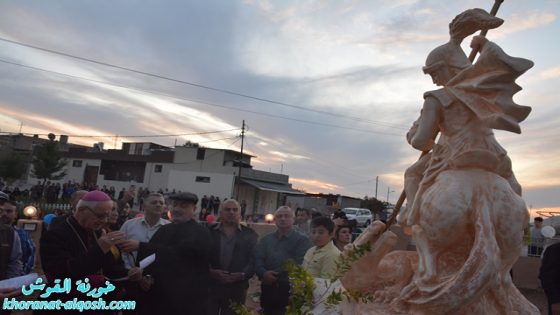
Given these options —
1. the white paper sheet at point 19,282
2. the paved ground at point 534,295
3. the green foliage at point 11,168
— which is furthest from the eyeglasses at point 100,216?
the green foliage at point 11,168

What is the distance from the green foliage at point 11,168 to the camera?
32812mm

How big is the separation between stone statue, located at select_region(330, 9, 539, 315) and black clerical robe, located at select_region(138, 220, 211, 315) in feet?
5.04

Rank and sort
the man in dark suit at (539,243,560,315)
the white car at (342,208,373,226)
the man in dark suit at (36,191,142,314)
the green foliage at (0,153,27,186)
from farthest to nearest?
1. the green foliage at (0,153,27,186)
2. the white car at (342,208,373,226)
3. the man in dark suit at (539,243,560,315)
4. the man in dark suit at (36,191,142,314)

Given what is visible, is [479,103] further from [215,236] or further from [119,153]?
[119,153]

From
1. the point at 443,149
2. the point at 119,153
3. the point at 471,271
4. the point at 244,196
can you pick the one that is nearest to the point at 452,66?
the point at 443,149

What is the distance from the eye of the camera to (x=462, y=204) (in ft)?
10.2

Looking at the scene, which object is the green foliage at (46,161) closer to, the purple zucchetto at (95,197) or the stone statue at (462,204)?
the purple zucchetto at (95,197)

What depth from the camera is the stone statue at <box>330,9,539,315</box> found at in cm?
298

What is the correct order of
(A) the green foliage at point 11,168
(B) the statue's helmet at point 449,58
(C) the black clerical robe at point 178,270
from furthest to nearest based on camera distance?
(A) the green foliage at point 11,168 < (C) the black clerical robe at point 178,270 < (B) the statue's helmet at point 449,58

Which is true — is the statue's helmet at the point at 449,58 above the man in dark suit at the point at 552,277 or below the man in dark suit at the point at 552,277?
above

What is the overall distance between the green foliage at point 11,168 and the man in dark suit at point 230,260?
33.2 meters

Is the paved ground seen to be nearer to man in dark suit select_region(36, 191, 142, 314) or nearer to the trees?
man in dark suit select_region(36, 191, 142, 314)

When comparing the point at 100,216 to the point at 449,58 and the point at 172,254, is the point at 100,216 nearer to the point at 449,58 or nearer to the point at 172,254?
the point at 172,254

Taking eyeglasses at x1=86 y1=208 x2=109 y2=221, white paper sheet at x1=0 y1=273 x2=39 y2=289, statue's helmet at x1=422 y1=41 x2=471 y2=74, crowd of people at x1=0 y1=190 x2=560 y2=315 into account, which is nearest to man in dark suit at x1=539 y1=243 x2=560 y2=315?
crowd of people at x1=0 y1=190 x2=560 y2=315
